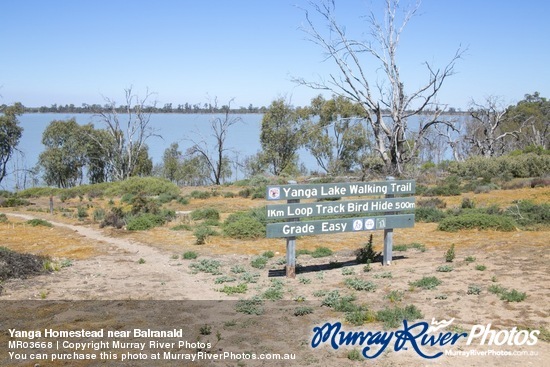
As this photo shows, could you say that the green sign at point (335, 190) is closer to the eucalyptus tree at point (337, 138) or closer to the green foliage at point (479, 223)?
the green foliage at point (479, 223)

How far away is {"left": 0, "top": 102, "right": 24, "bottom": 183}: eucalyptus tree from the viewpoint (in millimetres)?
59812

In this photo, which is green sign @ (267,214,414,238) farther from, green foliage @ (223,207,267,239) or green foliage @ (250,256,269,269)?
green foliage @ (223,207,267,239)

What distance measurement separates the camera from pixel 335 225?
10.8 m

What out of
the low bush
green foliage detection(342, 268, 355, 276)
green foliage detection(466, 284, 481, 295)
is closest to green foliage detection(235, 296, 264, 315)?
green foliage detection(342, 268, 355, 276)

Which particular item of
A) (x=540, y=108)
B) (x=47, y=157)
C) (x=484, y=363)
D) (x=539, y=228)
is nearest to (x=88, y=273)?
(x=484, y=363)

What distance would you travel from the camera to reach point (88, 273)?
11219 mm

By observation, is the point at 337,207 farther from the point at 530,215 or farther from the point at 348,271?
the point at 530,215

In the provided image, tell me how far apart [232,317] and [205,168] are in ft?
251

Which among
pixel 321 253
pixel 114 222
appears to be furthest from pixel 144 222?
pixel 321 253

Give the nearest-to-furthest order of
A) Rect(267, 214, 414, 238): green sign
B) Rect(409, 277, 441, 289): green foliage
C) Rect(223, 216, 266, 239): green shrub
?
Rect(409, 277, 441, 289): green foliage → Rect(267, 214, 414, 238): green sign → Rect(223, 216, 266, 239): green shrub

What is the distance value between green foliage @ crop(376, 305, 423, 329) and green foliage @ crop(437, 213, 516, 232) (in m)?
8.38

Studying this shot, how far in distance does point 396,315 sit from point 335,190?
3.68 meters

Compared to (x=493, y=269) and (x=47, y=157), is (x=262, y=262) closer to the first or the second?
(x=493, y=269)

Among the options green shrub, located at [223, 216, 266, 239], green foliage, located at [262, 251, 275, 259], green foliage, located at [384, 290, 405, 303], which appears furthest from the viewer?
green shrub, located at [223, 216, 266, 239]
